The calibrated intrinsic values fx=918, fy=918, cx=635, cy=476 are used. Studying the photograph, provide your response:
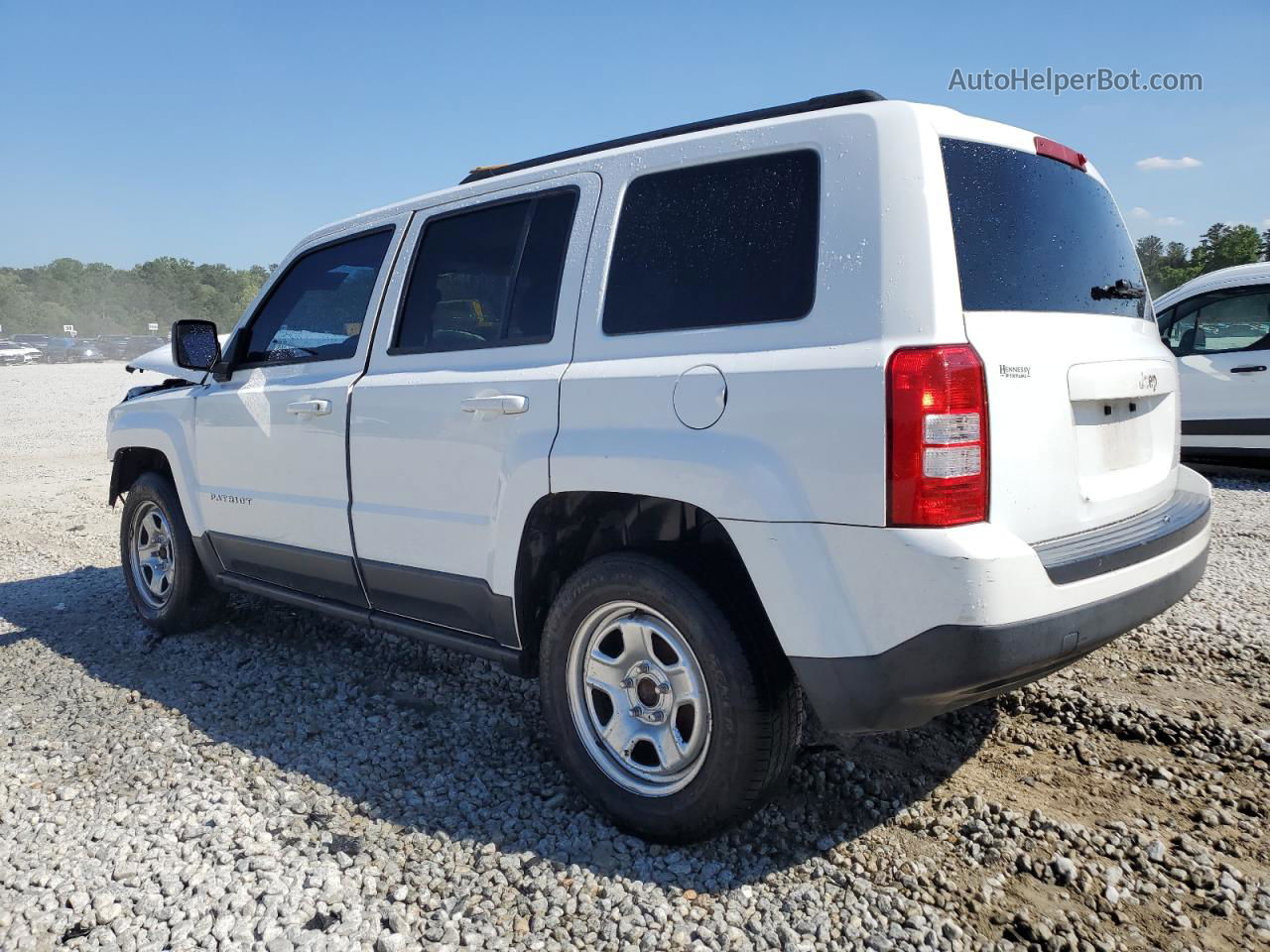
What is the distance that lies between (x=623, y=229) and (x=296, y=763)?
2235 mm

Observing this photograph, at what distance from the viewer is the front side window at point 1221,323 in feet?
27.0

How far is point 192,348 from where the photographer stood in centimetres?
445

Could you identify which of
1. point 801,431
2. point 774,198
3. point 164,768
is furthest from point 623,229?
point 164,768

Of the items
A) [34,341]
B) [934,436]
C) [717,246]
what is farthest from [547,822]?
[34,341]

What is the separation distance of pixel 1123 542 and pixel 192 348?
4065mm

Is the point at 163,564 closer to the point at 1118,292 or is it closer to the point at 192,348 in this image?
the point at 192,348

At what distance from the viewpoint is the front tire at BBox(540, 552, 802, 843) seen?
8.29ft

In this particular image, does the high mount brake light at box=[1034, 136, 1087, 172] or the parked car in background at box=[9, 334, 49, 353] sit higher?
the parked car in background at box=[9, 334, 49, 353]

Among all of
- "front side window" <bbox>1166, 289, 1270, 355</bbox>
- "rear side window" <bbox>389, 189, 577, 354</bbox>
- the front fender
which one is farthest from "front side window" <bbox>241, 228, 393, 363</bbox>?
"front side window" <bbox>1166, 289, 1270, 355</bbox>

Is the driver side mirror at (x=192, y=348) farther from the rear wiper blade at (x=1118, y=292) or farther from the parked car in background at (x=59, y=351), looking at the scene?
the parked car in background at (x=59, y=351)

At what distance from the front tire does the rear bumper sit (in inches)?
7.5

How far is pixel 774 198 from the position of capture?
2.58 metres

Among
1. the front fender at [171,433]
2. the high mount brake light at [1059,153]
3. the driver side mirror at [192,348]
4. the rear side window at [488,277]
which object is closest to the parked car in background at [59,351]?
the front fender at [171,433]

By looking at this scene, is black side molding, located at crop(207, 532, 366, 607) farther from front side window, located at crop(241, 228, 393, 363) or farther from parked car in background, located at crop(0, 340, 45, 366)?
parked car in background, located at crop(0, 340, 45, 366)
